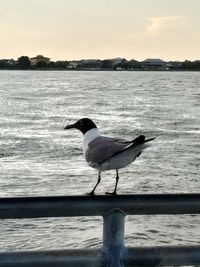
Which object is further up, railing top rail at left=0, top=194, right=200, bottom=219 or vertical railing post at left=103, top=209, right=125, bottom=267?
railing top rail at left=0, top=194, right=200, bottom=219

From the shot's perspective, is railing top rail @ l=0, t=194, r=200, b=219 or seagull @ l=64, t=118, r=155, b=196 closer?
railing top rail @ l=0, t=194, r=200, b=219

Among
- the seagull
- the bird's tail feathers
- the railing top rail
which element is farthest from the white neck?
the railing top rail

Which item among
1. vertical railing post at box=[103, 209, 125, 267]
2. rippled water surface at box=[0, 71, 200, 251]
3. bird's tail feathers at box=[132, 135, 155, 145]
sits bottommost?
rippled water surface at box=[0, 71, 200, 251]

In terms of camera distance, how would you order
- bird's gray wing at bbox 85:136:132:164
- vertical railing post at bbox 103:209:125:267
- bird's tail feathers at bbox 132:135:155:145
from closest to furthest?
vertical railing post at bbox 103:209:125:267 < bird's tail feathers at bbox 132:135:155:145 < bird's gray wing at bbox 85:136:132:164

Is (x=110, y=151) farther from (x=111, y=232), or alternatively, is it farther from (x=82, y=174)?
(x=82, y=174)

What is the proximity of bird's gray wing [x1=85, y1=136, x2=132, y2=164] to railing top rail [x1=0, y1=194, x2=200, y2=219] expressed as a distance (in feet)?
2.36

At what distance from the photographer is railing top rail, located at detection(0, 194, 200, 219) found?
2.78 metres

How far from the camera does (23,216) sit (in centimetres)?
279

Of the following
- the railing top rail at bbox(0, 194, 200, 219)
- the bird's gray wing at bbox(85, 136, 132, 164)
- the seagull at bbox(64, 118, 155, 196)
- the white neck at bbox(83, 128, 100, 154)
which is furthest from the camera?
the white neck at bbox(83, 128, 100, 154)

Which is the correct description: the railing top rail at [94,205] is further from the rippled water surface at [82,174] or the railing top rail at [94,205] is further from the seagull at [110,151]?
the rippled water surface at [82,174]

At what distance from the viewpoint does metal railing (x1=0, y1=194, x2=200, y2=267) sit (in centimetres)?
281

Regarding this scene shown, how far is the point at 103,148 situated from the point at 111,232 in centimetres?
95

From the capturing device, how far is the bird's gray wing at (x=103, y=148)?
3688mm

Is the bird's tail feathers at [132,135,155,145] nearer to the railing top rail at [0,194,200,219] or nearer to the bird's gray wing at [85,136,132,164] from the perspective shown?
the bird's gray wing at [85,136,132,164]
